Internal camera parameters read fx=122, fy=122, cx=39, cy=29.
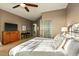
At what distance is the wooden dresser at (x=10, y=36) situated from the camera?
3.19 m

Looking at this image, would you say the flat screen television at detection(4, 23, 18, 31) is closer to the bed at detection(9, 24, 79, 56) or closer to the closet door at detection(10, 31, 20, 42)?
the closet door at detection(10, 31, 20, 42)

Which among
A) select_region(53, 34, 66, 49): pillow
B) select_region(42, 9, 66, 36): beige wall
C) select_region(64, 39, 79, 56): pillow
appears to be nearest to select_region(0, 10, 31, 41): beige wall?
select_region(42, 9, 66, 36): beige wall

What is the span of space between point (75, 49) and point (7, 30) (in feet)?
6.07

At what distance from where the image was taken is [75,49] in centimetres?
211

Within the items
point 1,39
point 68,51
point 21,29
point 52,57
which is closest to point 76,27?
point 68,51

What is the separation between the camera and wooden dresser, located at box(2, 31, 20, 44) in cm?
319

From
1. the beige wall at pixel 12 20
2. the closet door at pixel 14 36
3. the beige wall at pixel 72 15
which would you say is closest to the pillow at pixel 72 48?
the beige wall at pixel 72 15

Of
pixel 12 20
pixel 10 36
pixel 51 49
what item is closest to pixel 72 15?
pixel 51 49

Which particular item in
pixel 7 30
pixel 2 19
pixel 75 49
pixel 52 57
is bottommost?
pixel 52 57

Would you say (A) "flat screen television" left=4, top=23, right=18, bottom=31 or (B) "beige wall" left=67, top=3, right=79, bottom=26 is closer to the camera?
(B) "beige wall" left=67, top=3, right=79, bottom=26

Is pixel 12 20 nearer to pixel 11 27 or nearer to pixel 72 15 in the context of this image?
pixel 11 27

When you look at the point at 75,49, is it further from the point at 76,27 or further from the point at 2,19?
the point at 2,19

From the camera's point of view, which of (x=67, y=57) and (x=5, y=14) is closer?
(x=67, y=57)

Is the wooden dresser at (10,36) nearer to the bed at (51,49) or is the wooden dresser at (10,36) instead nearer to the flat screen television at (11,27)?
the flat screen television at (11,27)
